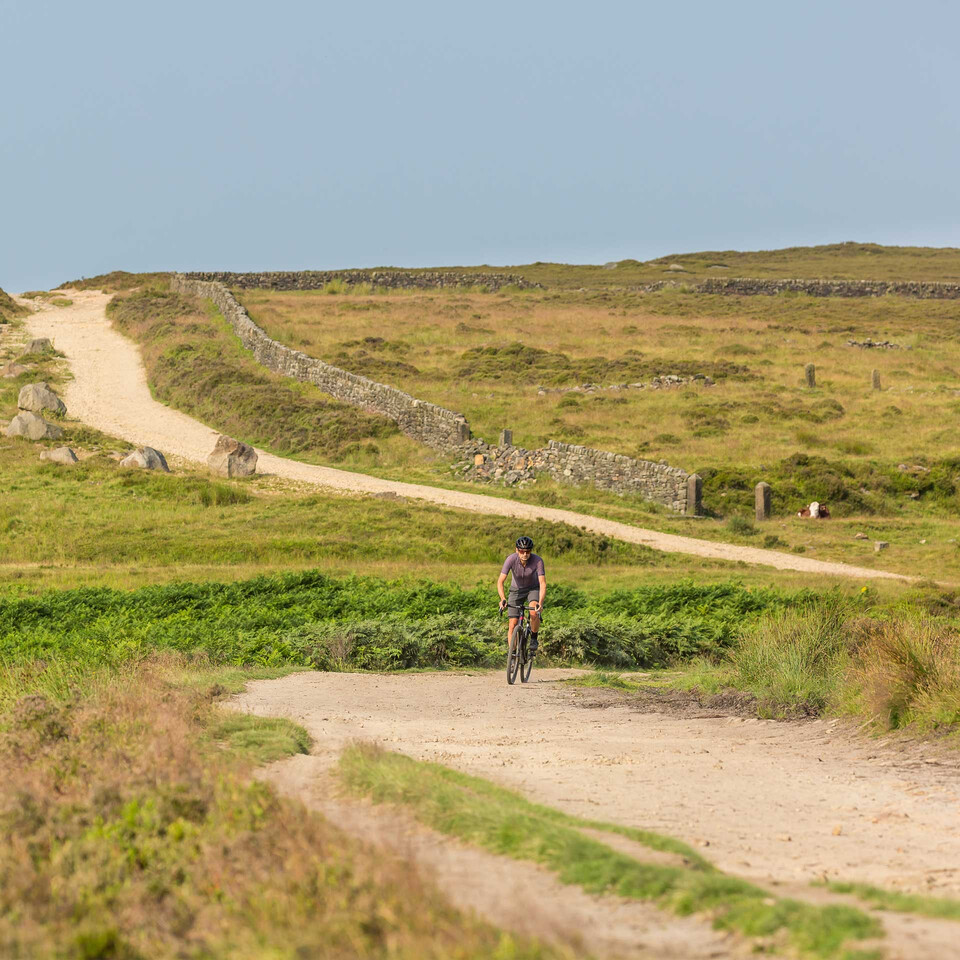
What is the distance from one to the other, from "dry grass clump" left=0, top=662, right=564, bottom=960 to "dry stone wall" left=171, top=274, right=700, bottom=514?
24541mm

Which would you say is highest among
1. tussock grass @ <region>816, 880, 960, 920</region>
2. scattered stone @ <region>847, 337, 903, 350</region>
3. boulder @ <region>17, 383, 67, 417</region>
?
scattered stone @ <region>847, 337, 903, 350</region>

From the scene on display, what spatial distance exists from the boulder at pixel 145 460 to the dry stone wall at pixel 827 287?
180 feet

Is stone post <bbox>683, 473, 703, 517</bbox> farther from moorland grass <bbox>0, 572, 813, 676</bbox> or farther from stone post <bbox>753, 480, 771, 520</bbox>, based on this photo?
moorland grass <bbox>0, 572, 813, 676</bbox>

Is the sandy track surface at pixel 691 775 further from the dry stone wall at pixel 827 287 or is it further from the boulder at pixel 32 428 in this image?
the dry stone wall at pixel 827 287

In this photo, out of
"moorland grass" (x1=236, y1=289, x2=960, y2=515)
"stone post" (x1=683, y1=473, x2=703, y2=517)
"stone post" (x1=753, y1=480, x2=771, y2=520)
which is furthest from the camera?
"moorland grass" (x1=236, y1=289, x2=960, y2=515)

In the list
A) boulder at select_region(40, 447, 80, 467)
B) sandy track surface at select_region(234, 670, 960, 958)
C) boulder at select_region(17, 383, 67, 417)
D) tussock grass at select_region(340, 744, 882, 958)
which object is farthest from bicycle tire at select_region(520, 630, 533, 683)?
boulder at select_region(17, 383, 67, 417)

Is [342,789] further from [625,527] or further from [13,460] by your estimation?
[13,460]

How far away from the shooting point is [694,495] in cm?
3064

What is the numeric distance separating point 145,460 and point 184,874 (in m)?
29.5

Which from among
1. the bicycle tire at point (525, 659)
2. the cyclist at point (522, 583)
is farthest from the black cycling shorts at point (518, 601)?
the bicycle tire at point (525, 659)

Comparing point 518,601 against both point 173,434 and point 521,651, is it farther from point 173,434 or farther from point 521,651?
point 173,434

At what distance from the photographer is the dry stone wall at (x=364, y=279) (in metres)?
83.8

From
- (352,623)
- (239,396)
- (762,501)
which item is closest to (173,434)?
(239,396)

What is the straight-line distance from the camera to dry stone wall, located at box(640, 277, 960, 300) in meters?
81.9
